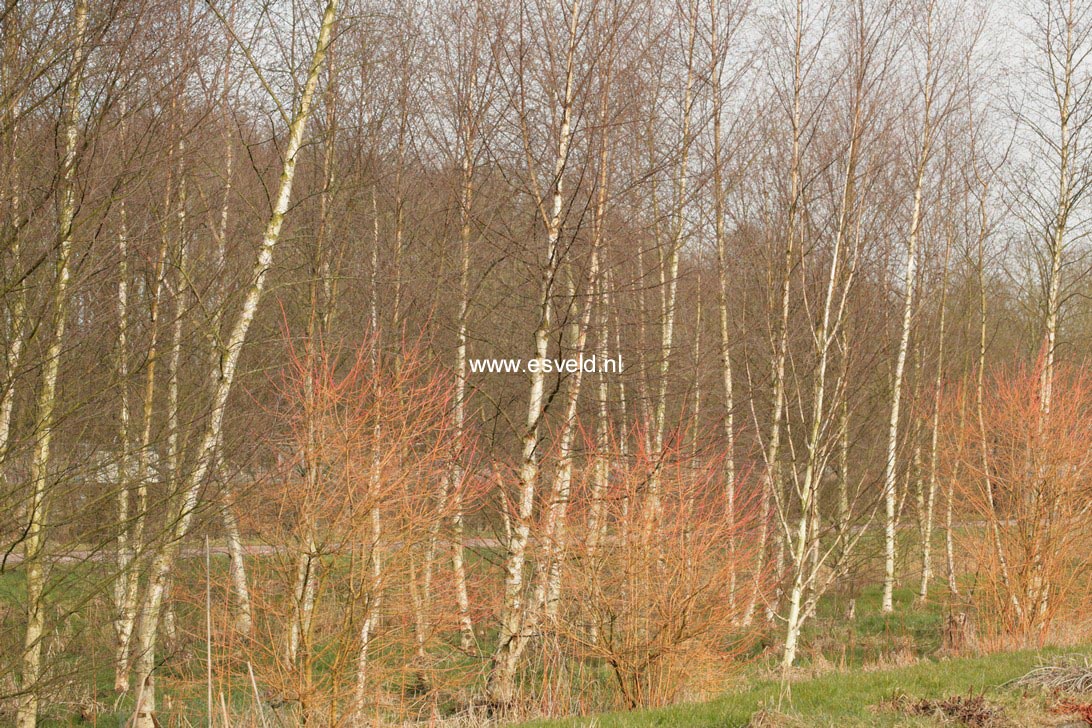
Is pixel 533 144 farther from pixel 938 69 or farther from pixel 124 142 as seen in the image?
pixel 938 69

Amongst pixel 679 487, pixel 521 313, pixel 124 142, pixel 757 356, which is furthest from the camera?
pixel 757 356

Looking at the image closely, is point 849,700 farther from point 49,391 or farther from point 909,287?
point 909,287

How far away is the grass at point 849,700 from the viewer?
18.2ft

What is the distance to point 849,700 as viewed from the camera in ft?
20.2

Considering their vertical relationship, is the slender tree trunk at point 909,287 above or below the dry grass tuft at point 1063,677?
above

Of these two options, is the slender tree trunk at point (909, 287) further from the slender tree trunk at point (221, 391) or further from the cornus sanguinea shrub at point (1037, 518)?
the slender tree trunk at point (221, 391)

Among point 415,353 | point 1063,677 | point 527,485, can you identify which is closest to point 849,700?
point 1063,677

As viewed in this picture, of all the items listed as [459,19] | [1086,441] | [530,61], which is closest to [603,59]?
[530,61]

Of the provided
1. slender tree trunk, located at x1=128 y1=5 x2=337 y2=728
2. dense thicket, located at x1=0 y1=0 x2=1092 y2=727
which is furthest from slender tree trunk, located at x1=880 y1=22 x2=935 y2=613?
slender tree trunk, located at x1=128 y1=5 x2=337 y2=728

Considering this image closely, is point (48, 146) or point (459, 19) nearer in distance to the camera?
point (48, 146)

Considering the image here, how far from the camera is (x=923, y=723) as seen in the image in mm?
5312

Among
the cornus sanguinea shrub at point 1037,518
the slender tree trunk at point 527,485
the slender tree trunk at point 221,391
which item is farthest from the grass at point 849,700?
the slender tree trunk at point 221,391

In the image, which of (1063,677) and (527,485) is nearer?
(1063,677)

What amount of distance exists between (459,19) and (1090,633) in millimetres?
9837
